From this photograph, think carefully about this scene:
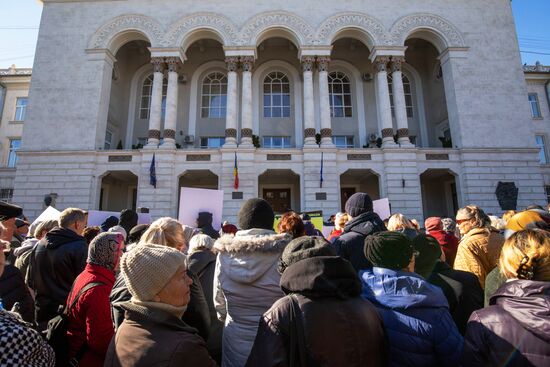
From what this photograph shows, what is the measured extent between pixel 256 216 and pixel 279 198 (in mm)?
19239

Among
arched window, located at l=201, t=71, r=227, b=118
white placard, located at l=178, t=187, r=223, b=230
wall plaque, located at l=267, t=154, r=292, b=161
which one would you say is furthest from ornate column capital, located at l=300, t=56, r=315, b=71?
white placard, located at l=178, t=187, r=223, b=230

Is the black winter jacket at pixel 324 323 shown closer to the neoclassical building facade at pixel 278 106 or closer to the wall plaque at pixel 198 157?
the neoclassical building facade at pixel 278 106

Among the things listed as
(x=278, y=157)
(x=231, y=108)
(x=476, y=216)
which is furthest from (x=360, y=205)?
(x=231, y=108)

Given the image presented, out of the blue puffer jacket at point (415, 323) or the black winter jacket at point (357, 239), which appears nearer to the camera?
the blue puffer jacket at point (415, 323)

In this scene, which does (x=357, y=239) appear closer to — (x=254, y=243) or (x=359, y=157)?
(x=254, y=243)

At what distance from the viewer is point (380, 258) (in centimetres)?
242

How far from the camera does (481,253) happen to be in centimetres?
383

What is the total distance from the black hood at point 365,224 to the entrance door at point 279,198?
18.0 m

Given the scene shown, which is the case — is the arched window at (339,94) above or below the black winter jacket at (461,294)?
above

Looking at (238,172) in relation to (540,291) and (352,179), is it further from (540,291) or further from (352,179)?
(540,291)

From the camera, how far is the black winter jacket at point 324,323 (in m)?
1.86

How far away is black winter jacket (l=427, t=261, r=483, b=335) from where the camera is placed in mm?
3047

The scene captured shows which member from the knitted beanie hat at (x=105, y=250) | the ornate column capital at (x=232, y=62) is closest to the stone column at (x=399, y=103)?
the ornate column capital at (x=232, y=62)

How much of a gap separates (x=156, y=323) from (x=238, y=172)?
17.1m
